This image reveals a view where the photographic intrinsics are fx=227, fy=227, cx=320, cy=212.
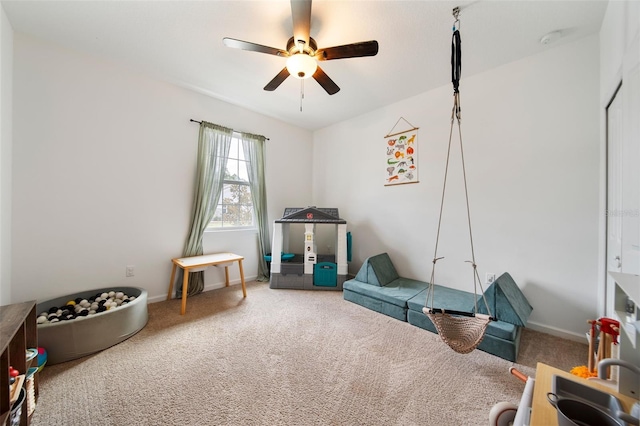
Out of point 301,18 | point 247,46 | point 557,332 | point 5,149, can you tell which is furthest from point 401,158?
point 5,149

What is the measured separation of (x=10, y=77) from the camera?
78.1 inches

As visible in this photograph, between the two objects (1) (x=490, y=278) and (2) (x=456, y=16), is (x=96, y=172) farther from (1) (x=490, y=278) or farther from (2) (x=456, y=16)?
(1) (x=490, y=278)

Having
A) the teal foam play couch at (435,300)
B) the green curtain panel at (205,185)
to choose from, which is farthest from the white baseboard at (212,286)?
the teal foam play couch at (435,300)

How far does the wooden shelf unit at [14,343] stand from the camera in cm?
100

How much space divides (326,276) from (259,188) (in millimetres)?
1754

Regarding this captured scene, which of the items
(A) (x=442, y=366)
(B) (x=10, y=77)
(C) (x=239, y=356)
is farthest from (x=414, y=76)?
(B) (x=10, y=77)

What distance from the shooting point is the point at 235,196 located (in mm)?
3566

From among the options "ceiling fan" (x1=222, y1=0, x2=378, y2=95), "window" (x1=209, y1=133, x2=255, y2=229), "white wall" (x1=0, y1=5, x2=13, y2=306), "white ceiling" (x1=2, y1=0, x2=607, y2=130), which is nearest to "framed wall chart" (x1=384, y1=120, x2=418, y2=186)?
"white ceiling" (x1=2, y1=0, x2=607, y2=130)

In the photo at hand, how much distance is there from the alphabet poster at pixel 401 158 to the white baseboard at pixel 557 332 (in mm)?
1956

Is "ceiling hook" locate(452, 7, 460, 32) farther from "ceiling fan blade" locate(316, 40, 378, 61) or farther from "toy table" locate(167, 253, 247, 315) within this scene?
"toy table" locate(167, 253, 247, 315)

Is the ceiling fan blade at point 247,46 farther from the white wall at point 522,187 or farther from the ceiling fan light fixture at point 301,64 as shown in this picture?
the white wall at point 522,187

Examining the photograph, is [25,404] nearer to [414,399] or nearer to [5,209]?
[5,209]

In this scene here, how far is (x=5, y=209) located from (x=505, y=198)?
4668 mm

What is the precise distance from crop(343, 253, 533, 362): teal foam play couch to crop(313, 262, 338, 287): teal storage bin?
395 millimetres
